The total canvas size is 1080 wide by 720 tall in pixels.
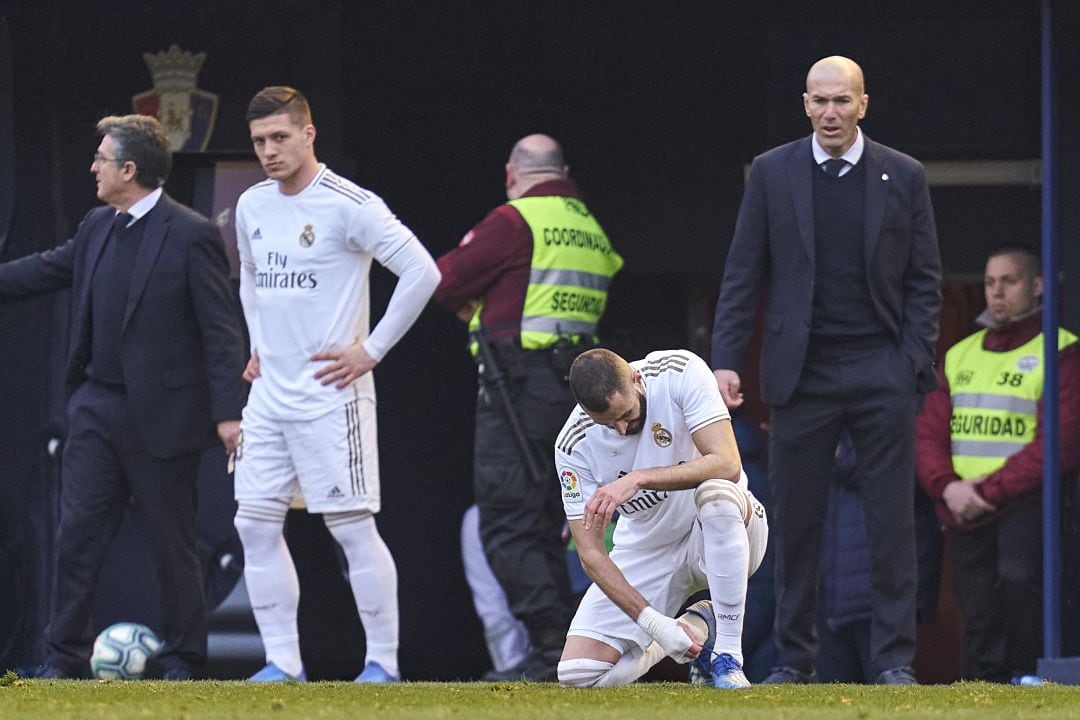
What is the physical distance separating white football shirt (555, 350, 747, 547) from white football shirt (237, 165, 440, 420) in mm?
1281

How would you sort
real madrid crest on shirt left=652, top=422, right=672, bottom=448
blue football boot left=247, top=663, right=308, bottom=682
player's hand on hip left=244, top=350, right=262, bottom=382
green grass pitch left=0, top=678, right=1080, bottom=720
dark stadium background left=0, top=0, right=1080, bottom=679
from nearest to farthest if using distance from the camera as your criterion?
1. green grass pitch left=0, top=678, right=1080, bottom=720
2. real madrid crest on shirt left=652, top=422, right=672, bottom=448
3. blue football boot left=247, top=663, right=308, bottom=682
4. player's hand on hip left=244, top=350, right=262, bottom=382
5. dark stadium background left=0, top=0, right=1080, bottom=679

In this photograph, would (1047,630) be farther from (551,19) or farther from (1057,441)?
(551,19)

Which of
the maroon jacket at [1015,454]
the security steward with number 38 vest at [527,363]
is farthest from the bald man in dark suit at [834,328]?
the security steward with number 38 vest at [527,363]

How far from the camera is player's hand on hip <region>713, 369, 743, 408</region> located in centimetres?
742

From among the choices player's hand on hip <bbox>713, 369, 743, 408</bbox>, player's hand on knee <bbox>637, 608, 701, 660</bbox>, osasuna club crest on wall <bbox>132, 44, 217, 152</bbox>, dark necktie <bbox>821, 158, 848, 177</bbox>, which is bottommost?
player's hand on knee <bbox>637, 608, 701, 660</bbox>

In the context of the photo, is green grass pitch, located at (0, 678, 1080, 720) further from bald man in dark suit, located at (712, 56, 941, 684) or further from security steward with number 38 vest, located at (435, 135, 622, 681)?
security steward with number 38 vest, located at (435, 135, 622, 681)

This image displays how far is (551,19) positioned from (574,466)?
A: 11.8ft

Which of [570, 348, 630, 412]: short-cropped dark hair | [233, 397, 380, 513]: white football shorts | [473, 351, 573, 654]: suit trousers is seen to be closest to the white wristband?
[570, 348, 630, 412]: short-cropped dark hair

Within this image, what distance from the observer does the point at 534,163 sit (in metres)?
9.11

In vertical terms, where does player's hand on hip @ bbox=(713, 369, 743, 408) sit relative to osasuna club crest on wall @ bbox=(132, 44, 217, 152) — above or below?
below

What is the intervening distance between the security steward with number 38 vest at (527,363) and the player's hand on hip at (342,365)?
0.94 m

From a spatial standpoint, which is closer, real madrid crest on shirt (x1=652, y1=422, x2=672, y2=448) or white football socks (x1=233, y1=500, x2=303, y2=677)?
real madrid crest on shirt (x1=652, y1=422, x2=672, y2=448)

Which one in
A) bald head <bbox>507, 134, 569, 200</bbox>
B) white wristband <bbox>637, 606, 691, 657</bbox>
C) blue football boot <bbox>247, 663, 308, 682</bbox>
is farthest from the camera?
bald head <bbox>507, 134, 569, 200</bbox>

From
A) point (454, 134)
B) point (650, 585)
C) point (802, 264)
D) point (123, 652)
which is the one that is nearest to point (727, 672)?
point (650, 585)
